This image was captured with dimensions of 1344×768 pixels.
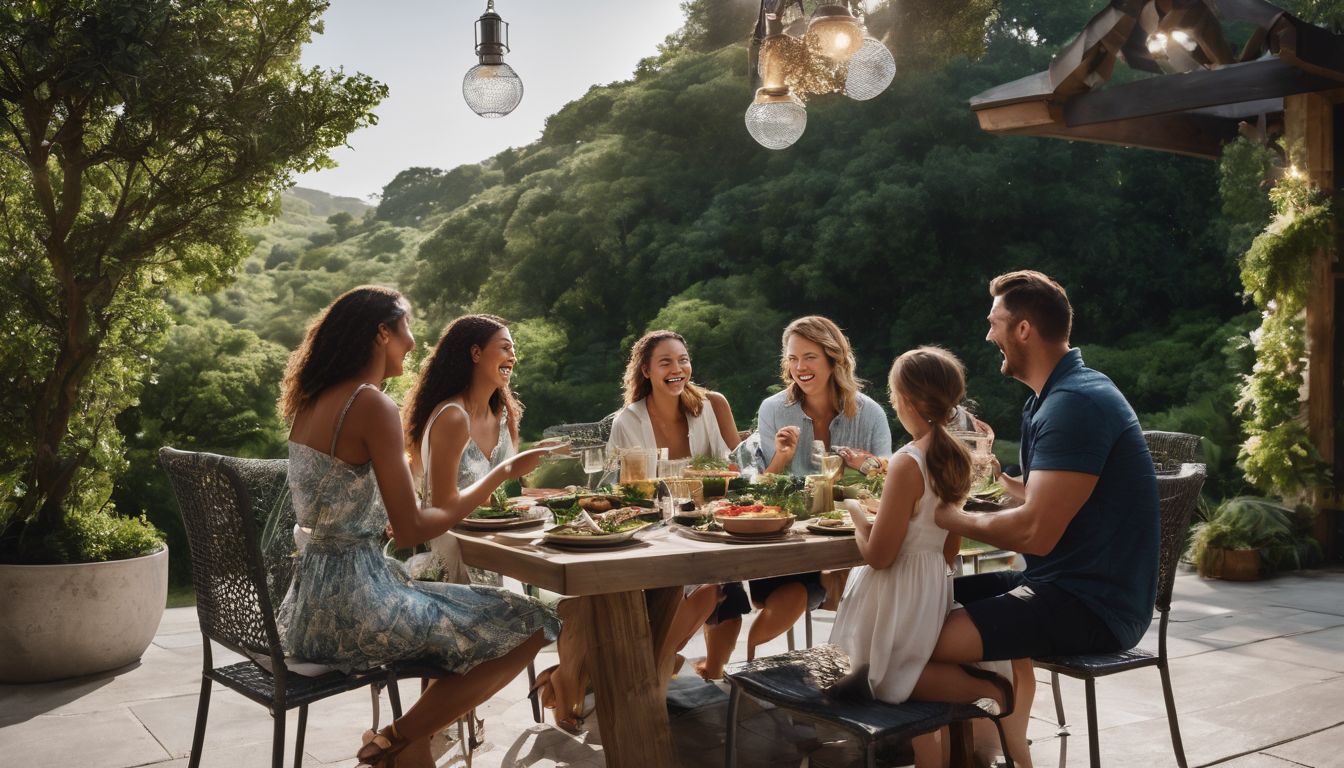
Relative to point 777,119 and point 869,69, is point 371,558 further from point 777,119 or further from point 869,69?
point 869,69

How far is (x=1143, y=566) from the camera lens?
2498 millimetres

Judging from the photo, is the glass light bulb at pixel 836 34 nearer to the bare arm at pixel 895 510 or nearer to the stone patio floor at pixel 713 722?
the bare arm at pixel 895 510

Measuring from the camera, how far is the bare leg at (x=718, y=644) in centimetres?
384

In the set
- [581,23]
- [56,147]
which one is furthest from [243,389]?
[56,147]

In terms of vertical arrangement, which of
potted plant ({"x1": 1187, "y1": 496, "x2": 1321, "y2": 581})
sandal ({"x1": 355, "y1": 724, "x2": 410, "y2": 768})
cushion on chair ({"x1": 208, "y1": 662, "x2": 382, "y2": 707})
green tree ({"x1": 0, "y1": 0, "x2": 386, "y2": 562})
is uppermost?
green tree ({"x1": 0, "y1": 0, "x2": 386, "y2": 562})

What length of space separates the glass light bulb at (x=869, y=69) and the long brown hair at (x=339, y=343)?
2145 millimetres

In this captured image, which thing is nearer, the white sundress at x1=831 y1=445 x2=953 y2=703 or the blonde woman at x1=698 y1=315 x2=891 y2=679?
the white sundress at x1=831 y1=445 x2=953 y2=703

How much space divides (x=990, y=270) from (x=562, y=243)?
5.29m

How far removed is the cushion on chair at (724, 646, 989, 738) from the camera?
219cm

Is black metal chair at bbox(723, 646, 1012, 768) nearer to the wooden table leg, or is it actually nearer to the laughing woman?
the wooden table leg

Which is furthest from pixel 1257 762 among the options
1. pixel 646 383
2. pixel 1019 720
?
pixel 646 383

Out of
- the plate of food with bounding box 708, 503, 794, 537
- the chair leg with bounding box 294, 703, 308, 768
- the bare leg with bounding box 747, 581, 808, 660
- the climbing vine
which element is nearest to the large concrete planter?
the chair leg with bounding box 294, 703, 308, 768

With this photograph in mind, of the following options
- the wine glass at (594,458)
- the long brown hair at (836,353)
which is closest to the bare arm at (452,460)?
the wine glass at (594,458)

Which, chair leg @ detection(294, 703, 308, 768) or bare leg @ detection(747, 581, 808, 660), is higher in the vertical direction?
bare leg @ detection(747, 581, 808, 660)
